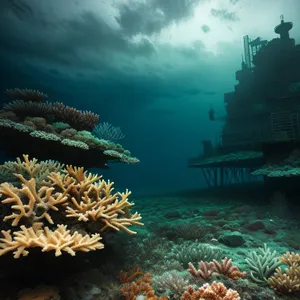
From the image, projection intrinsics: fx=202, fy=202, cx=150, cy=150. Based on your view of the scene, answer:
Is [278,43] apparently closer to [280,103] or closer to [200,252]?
[280,103]

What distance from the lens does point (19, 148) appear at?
6375 mm

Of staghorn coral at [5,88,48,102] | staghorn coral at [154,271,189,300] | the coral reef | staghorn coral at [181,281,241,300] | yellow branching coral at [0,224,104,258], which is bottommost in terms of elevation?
staghorn coral at [154,271,189,300]

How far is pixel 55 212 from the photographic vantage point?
377cm

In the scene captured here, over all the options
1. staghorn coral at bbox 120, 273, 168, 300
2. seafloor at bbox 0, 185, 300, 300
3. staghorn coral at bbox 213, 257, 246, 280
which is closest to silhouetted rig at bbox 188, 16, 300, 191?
seafloor at bbox 0, 185, 300, 300

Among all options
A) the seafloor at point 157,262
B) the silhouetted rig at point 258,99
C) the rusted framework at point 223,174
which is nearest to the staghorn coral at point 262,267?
the seafloor at point 157,262

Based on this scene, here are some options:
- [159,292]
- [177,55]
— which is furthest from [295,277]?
[177,55]

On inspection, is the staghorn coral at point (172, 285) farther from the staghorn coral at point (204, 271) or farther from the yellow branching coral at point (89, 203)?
the yellow branching coral at point (89, 203)

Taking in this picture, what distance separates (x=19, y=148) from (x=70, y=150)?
1615 millimetres

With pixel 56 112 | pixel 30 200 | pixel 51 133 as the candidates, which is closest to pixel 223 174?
pixel 56 112

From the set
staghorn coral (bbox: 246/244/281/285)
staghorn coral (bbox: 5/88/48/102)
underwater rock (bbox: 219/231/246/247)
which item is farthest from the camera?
staghorn coral (bbox: 5/88/48/102)

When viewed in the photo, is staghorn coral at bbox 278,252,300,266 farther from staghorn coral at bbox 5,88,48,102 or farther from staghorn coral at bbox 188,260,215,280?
staghorn coral at bbox 5,88,48,102

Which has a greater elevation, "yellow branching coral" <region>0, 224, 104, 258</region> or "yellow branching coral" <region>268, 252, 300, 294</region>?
"yellow branching coral" <region>0, 224, 104, 258</region>

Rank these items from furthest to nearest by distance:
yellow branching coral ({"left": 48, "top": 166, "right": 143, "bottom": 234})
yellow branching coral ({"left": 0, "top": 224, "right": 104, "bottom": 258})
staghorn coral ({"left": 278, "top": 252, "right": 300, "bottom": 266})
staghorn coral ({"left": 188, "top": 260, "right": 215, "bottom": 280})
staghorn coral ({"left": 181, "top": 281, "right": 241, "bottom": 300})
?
staghorn coral ({"left": 278, "top": 252, "right": 300, "bottom": 266})
staghorn coral ({"left": 188, "top": 260, "right": 215, "bottom": 280})
yellow branching coral ({"left": 48, "top": 166, "right": 143, "bottom": 234})
staghorn coral ({"left": 181, "top": 281, "right": 241, "bottom": 300})
yellow branching coral ({"left": 0, "top": 224, "right": 104, "bottom": 258})

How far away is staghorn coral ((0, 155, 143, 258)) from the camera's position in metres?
2.87
